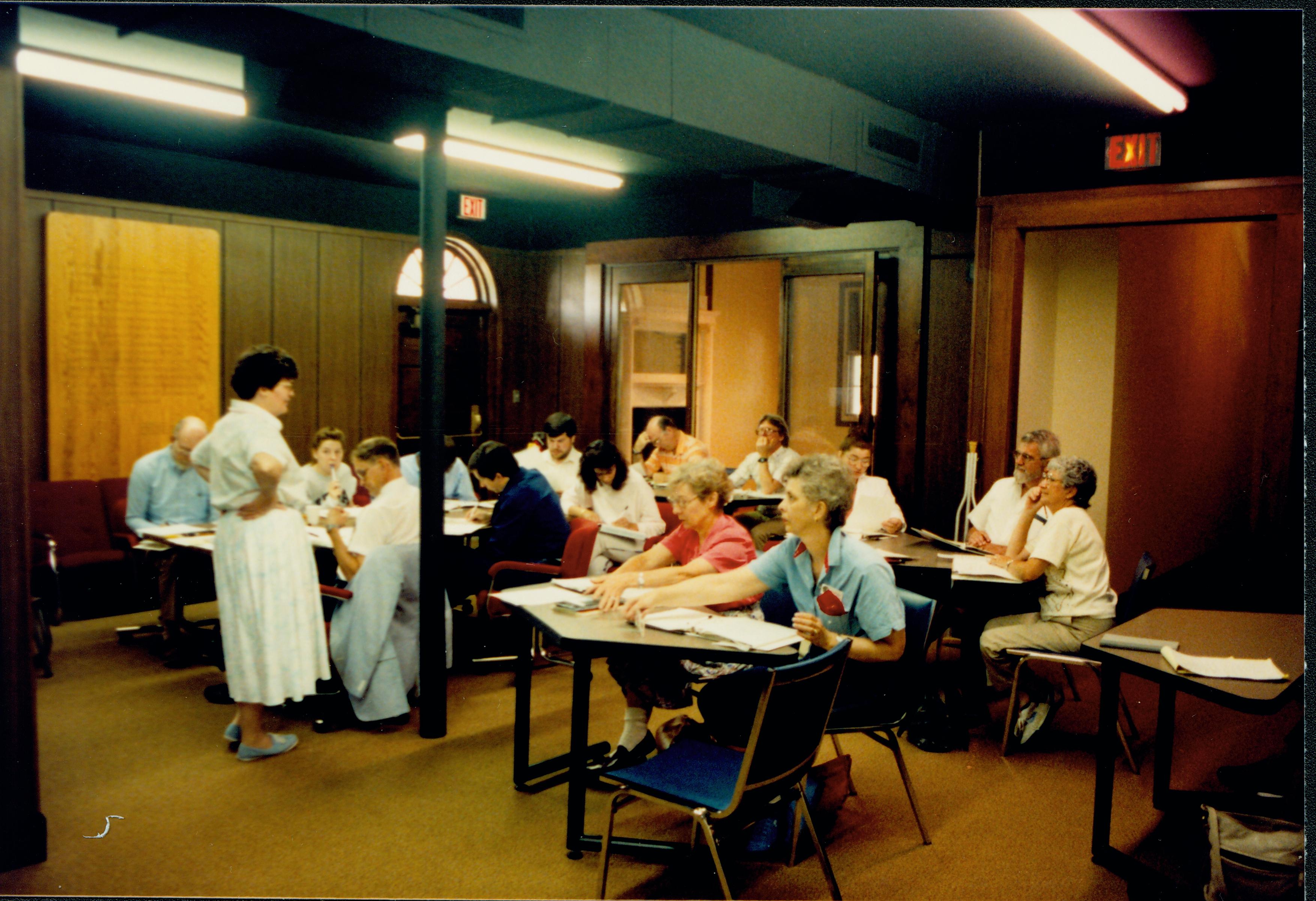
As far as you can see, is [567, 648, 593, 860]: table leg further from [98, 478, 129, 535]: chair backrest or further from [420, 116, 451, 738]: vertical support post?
[98, 478, 129, 535]: chair backrest

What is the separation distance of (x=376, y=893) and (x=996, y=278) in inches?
197

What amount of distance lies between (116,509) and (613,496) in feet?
9.47

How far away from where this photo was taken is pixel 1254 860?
8.95 ft

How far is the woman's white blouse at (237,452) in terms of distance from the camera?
12.1 ft

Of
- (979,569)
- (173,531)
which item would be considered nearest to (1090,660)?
(979,569)

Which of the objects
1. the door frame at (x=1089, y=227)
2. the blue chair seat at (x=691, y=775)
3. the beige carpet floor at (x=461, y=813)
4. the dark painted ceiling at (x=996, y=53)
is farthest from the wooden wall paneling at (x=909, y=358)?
the blue chair seat at (x=691, y=775)

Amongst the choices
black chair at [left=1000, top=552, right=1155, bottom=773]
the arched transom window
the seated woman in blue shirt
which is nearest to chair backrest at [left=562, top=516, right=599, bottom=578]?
the seated woman in blue shirt

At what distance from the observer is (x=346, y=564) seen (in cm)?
439

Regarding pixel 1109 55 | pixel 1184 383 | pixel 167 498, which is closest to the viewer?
pixel 1109 55

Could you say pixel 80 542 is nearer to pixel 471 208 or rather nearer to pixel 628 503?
pixel 628 503

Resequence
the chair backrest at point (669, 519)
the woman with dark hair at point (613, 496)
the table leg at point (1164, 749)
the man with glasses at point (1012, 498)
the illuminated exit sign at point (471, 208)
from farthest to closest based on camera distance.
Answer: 1. the illuminated exit sign at point (471, 208)
2. the chair backrest at point (669, 519)
3. the woman with dark hair at point (613, 496)
4. the man with glasses at point (1012, 498)
5. the table leg at point (1164, 749)

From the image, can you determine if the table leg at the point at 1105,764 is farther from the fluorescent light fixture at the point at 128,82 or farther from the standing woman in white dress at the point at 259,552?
the fluorescent light fixture at the point at 128,82

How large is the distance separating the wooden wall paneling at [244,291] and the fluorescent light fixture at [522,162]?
55.9 inches

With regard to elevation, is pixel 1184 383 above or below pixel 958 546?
above
